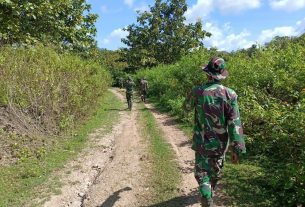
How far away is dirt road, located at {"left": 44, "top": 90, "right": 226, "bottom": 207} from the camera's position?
279 inches

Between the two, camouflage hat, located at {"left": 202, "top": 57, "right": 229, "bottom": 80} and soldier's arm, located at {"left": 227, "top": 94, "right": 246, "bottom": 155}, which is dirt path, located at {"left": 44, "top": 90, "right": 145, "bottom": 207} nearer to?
soldier's arm, located at {"left": 227, "top": 94, "right": 246, "bottom": 155}

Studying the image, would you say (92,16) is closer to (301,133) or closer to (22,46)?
(22,46)

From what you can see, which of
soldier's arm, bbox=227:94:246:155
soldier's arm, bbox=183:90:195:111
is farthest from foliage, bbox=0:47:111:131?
soldier's arm, bbox=227:94:246:155

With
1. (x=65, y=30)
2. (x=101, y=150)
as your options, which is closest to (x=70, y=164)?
(x=101, y=150)

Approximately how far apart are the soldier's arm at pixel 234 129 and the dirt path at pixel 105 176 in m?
2.37

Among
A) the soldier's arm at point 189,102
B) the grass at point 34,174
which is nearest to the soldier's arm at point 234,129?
the soldier's arm at point 189,102

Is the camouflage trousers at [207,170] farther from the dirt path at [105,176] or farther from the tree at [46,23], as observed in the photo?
the tree at [46,23]

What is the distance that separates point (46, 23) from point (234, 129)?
40.3 feet

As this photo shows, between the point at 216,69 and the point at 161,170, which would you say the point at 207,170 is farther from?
the point at 161,170

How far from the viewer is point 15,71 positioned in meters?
10.9

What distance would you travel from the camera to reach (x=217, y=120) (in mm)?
5289

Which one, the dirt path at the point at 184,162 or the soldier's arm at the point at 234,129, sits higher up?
the soldier's arm at the point at 234,129

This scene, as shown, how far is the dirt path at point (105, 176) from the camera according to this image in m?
7.18

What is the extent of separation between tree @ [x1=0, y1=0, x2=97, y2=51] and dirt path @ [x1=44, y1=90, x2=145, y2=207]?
4719 mm
